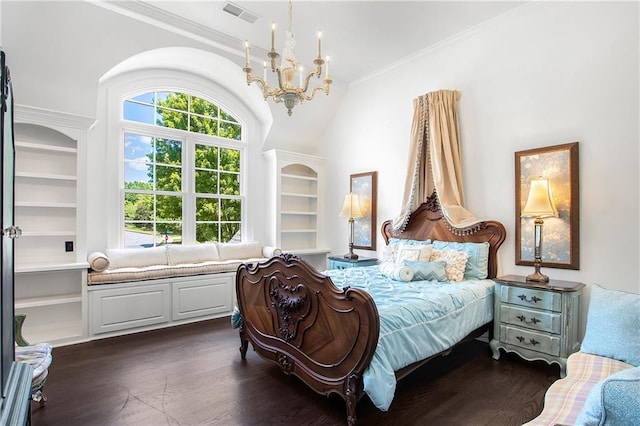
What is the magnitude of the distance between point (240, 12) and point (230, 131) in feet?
7.03

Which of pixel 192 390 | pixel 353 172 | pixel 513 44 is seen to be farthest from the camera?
pixel 353 172

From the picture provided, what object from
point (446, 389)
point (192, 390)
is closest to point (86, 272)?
point (192, 390)

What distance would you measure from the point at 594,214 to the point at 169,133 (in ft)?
16.6

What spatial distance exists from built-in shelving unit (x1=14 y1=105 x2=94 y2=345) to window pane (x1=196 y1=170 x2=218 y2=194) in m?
1.53

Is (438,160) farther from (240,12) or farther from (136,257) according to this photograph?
(136,257)

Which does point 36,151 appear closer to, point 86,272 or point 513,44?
point 86,272

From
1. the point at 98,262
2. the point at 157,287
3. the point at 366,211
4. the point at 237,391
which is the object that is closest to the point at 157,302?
the point at 157,287

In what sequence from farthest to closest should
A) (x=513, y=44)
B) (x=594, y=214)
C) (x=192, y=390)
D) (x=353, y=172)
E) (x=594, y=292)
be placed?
1. (x=353, y=172)
2. (x=513, y=44)
3. (x=594, y=214)
4. (x=192, y=390)
5. (x=594, y=292)

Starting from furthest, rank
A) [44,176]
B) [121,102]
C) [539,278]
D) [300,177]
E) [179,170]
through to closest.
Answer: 1. [300,177]
2. [179,170]
3. [121,102]
4. [44,176]
5. [539,278]

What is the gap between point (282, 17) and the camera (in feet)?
12.0

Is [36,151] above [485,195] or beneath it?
above

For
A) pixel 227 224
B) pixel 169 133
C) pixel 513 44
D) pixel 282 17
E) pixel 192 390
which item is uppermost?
pixel 282 17

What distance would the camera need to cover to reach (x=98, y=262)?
150 inches

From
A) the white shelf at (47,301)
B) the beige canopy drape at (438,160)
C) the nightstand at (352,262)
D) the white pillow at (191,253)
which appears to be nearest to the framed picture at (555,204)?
the beige canopy drape at (438,160)
